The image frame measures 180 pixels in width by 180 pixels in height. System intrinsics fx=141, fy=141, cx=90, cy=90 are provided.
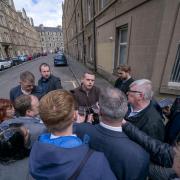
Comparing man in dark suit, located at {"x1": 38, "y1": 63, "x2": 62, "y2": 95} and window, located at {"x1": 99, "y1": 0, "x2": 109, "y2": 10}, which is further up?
window, located at {"x1": 99, "y1": 0, "x2": 109, "y2": 10}

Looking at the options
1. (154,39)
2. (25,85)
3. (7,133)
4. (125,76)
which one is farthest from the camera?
(154,39)

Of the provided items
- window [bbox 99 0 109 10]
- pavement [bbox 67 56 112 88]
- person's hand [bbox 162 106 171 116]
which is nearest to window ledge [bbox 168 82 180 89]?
person's hand [bbox 162 106 171 116]

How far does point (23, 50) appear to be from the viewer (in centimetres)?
4641

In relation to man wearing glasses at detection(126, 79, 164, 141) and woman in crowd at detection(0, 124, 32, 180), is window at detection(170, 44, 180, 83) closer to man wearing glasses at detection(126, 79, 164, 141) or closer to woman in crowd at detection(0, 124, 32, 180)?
man wearing glasses at detection(126, 79, 164, 141)

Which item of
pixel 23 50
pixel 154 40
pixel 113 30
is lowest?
pixel 23 50

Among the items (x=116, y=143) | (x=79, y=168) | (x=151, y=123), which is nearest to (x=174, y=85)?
(x=151, y=123)

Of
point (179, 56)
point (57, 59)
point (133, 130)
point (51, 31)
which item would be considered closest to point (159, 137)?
point (133, 130)

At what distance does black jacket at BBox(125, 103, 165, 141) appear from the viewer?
1.89 metres

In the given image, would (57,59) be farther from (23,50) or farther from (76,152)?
(23,50)

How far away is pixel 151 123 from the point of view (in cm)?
191

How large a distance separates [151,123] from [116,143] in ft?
2.78

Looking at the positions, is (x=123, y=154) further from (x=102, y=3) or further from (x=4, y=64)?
(x=4, y=64)

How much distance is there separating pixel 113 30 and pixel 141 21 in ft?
9.95

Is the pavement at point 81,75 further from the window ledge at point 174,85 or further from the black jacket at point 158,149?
the black jacket at point 158,149
